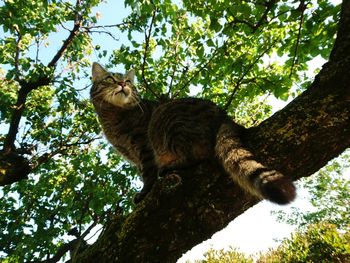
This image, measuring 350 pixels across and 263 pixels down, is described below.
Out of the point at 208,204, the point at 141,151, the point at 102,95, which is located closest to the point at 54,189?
the point at 102,95

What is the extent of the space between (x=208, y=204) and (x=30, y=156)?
20.4 feet

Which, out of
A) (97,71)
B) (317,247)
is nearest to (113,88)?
(97,71)

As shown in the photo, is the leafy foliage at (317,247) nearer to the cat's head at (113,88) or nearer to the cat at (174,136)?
the cat at (174,136)

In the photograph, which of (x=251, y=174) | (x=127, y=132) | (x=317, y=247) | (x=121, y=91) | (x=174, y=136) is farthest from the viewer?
(x=317, y=247)

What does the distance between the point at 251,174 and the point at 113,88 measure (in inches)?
137

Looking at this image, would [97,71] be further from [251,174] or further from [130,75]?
[251,174]

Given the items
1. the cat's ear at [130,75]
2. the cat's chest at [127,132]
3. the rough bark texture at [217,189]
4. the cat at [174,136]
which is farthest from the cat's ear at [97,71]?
the rough bark texture at [217,189]

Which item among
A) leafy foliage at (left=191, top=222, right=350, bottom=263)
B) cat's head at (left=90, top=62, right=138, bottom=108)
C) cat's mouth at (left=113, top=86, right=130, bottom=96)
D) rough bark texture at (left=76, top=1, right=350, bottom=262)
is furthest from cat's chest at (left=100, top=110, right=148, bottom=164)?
leafy foliage at (left=191, top=222, right=350, bottom=263)

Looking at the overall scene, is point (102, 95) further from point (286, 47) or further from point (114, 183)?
point (286, 47)

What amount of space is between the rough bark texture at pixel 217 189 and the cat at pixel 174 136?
0.55 ft

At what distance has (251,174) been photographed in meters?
1.89

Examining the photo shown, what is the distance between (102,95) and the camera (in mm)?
4977

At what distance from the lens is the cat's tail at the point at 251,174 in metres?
1.73

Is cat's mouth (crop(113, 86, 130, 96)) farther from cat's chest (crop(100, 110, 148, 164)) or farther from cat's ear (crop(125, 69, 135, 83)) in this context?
cat's ear (crop(125, 69, 135, 83))
